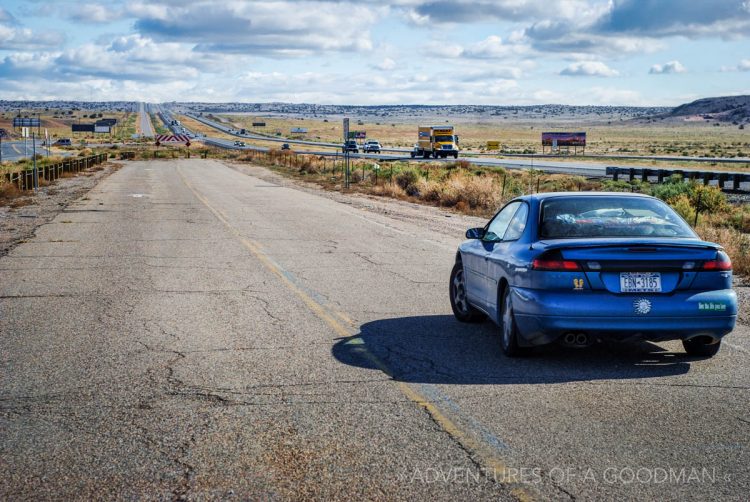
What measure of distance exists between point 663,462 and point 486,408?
4.69ft

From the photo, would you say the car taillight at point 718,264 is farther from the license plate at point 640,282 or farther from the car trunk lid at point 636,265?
the license plate at point 640,282

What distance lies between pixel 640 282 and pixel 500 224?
2149 millimetres

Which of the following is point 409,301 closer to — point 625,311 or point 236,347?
point 236,347

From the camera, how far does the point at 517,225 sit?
8758 mm

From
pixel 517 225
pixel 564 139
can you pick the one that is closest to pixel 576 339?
pixel 517 225

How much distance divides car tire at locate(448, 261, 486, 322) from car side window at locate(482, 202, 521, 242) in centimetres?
70

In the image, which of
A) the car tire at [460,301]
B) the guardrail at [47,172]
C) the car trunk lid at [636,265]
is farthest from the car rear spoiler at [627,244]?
the guardrail at [47,172]

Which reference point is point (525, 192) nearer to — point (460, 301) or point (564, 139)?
point (460, 301)

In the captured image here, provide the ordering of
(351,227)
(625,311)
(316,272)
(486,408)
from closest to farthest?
(486,408) < (625,311) < (316,272) < (351,227)

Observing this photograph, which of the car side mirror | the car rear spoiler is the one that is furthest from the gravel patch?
the car rear spoiler

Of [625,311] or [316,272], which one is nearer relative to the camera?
[625,311]

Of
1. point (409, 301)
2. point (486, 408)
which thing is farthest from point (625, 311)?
point (409, 301)

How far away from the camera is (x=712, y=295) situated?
303 inches

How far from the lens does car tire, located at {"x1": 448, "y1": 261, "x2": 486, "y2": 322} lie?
32.3ft
